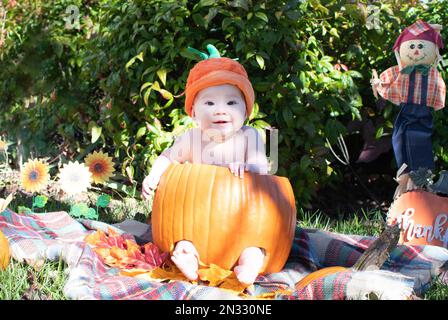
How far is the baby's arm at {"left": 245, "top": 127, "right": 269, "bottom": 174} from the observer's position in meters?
2.42

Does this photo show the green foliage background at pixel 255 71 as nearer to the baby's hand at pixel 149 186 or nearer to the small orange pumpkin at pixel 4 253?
the baby's hand at pixel 149 186

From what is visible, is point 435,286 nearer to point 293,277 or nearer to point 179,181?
point 293,277

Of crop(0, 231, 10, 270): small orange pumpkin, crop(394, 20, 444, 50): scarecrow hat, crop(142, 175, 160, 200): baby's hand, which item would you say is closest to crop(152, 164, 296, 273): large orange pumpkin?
crop(142, 175, 160, 200): baby's hand

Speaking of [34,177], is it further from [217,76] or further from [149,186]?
[217,76]

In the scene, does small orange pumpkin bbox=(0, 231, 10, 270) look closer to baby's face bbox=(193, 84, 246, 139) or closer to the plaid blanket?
the plaid blanket

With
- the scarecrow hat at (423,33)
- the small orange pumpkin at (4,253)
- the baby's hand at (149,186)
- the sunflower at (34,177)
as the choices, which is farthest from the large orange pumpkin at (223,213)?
the scarecrow hat at (423,33)

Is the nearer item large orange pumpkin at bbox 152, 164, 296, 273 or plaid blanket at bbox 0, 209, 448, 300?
plaid blanket at bbox 0, 209, 448, 300

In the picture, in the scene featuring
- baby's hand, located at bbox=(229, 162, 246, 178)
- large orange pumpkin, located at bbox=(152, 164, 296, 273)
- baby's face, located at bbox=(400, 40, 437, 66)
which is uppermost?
baby's face, located at bbox=(400, 40, 437, 66)

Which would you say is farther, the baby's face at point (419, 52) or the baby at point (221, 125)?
the baby's face at point (419, 52)

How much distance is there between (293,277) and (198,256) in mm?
400

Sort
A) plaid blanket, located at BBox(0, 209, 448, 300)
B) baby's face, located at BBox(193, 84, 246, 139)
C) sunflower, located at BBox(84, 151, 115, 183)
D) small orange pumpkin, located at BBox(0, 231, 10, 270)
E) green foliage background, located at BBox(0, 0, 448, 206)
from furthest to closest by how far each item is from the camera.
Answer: green foliage background, located at BBox(0, 0, 448, 206)
sunflower, located at BBox(84, 151, 115, 183)
baby's face, located at BBox(193, 84, 246, 139)
small orange pumpkin, located at BBox(0, 231, 10, 270)
plaid blanket, located at BBox(0, 209, 448, 300)

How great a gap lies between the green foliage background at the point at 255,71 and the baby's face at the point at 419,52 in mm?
539

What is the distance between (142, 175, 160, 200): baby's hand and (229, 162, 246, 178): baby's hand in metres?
0.37

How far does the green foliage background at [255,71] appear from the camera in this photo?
3412mm
